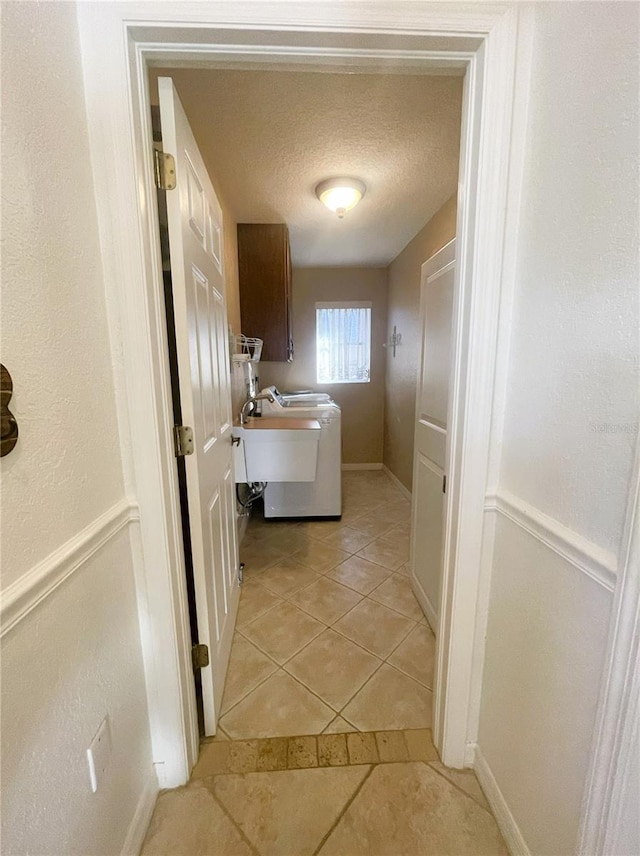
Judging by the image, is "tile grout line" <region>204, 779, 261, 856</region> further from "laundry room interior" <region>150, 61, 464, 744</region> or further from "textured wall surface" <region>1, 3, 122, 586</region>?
"textured wall surface" <region>1, 3, 122, 586</region>

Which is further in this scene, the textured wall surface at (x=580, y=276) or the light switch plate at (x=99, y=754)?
the light switch plate at (x=99, y=754)

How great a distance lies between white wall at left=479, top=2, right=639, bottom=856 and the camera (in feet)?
2.00

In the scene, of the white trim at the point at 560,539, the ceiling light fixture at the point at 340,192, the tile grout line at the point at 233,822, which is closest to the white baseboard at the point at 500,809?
the tile grout line at the point at 233,822

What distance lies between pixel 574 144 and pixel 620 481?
2.22ft

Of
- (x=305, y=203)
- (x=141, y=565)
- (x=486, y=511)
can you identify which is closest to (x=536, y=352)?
(x=486, y=511)

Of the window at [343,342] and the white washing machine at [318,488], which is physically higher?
the window at [343,342]

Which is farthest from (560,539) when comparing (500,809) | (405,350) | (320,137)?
(405,350)

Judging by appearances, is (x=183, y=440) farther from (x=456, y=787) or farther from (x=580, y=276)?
(x=456, y=787)

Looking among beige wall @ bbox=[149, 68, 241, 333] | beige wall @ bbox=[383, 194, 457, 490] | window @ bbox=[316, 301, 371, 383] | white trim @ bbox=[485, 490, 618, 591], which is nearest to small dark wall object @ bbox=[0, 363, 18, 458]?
white trim @ bbox=[485, 490, 618, 591]

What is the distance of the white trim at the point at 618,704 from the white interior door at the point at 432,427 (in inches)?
31.3

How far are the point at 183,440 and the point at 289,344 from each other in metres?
2.15

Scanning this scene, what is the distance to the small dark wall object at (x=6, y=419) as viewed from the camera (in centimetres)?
53

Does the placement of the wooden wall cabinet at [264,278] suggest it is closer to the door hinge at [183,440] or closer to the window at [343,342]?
the window at [343,342]

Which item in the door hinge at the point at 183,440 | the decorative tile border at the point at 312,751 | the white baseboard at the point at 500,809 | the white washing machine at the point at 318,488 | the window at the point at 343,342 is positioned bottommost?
the decorative tile border at the point at 312,751
